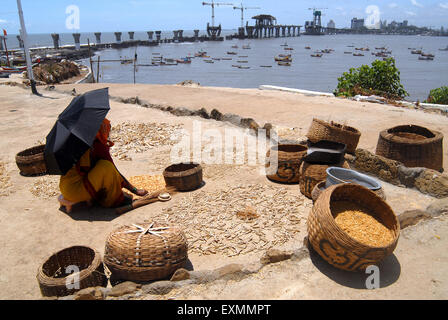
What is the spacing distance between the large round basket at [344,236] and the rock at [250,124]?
448 cm

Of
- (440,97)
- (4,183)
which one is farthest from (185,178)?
(440,97)

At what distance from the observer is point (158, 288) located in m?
2.83

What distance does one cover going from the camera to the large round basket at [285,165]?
515cm

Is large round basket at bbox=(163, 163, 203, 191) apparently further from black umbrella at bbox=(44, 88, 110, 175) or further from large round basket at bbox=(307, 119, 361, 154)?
large round basket at bbox=(307, 119, 361, 154)

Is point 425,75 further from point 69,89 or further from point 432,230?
point 432,230

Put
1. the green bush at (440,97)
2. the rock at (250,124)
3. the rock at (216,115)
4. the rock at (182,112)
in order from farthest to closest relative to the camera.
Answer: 1. the green bush at (440,97)
2. the rock at (182,112)
3. the rock at (216,115)
4. the rock at (250,124)

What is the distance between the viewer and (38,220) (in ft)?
14.2

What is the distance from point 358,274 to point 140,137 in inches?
230

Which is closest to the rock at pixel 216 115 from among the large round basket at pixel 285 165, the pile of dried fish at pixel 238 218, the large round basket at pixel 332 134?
the large round basket at pixel 332 134

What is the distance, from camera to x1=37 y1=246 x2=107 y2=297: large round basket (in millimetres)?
2816

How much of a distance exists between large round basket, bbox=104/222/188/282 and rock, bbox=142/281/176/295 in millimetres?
124

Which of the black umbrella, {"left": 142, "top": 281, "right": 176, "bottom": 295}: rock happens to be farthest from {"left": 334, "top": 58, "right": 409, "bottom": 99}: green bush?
{"left": 142, "top": 281, "right": 176, "bottom": 295}: rock

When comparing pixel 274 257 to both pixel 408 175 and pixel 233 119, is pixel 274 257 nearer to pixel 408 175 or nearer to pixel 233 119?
pixel 408 175

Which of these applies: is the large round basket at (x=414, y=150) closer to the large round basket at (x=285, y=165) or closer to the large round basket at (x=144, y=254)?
the large round basket at (x=285, y=165)
